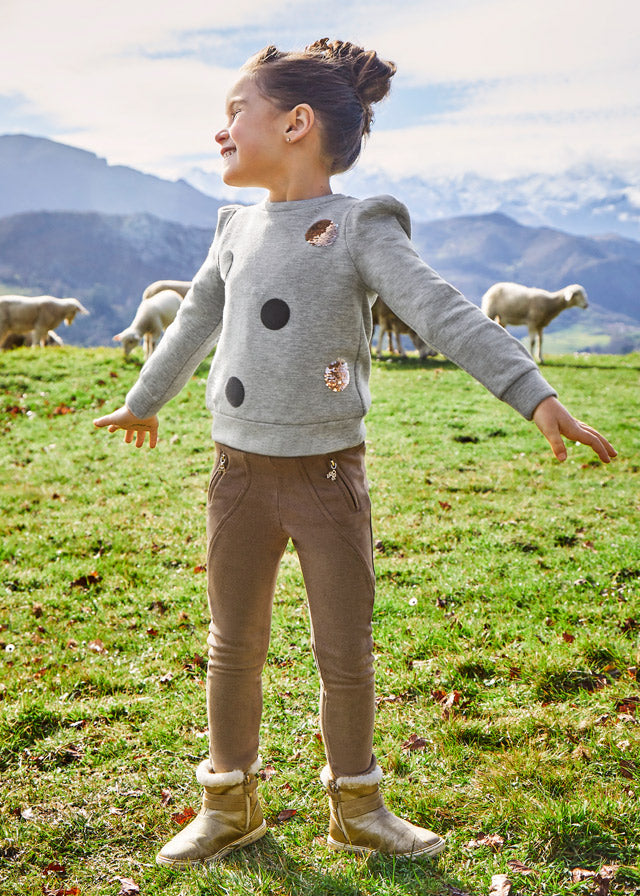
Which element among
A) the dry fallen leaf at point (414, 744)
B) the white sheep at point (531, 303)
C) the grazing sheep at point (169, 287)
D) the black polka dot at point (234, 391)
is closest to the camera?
the black polka dot at point (234, 391)

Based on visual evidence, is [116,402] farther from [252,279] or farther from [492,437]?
[252,279]

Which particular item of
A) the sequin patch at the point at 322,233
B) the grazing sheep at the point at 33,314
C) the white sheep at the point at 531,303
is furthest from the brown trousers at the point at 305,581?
the grazing sheep at the point at 33,314

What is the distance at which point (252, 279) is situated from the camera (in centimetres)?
275

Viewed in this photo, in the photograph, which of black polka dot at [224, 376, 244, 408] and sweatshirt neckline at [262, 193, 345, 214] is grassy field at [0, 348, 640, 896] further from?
sweatshirt neckline at [262, 193, 345, 214]

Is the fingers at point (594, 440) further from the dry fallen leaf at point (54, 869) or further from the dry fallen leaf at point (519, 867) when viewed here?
the dry fallen leaf at point (54, 869)

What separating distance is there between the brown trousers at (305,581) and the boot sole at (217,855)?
32 centimetres

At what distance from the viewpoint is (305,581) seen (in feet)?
9.21

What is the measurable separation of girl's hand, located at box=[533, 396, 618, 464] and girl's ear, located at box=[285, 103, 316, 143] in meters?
1.36

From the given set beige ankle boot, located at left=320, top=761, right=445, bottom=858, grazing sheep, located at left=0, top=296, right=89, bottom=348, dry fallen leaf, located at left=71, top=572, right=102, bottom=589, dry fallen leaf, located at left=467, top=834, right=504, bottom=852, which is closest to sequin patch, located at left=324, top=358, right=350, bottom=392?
beige ankle boot, located at left=320, top=761, right=445, bottom=858

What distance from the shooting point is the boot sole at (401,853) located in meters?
2.93

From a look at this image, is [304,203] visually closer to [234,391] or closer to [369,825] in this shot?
[234,391]

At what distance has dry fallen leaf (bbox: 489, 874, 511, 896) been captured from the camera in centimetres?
277

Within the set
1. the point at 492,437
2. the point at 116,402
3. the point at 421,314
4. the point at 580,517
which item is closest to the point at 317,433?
the point at 421,314

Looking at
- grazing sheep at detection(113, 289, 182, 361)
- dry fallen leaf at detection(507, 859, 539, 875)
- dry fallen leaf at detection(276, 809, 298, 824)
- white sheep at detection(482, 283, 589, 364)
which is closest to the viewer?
dry fallen leaf at detection(507, 859, 539, 875)
